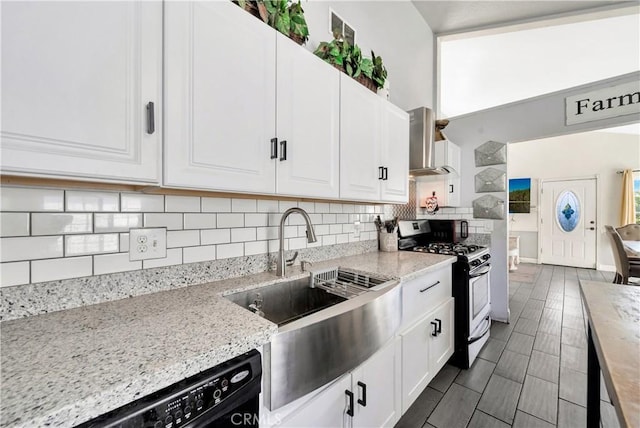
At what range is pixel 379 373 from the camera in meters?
1.25

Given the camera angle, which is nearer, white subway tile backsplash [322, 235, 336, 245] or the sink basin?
the sink basin

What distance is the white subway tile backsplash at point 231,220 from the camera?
51.3 inches

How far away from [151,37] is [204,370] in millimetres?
989

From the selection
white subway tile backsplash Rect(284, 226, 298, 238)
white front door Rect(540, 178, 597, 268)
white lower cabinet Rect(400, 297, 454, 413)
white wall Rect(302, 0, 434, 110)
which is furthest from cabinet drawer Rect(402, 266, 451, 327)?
white front door Rect(540, 178, 597, 268)

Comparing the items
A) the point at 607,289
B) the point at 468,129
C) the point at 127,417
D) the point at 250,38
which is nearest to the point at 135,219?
the point at 127,417

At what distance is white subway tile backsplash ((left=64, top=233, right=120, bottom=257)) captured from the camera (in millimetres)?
899

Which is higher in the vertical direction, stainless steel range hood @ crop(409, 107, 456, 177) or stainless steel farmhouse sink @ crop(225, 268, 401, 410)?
stainless steel range hood @ crop(409, 107, 456, 177)

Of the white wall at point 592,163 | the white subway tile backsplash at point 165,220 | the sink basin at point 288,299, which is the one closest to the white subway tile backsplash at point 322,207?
the sink basin at point 288,299

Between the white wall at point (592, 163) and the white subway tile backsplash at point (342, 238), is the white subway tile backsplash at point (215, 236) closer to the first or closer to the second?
the white subway tile backsplash at point (342, 238)

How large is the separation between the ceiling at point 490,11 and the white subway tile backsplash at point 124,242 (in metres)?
3.73

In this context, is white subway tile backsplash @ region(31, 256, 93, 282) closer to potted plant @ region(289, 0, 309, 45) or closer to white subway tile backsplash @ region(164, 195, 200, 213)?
white subway tile backsplash @ region(164, 195, 200, 213)

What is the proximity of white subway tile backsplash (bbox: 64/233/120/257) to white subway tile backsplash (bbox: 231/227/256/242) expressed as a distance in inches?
19.0

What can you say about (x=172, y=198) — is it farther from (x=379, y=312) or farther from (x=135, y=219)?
(x=379, y=312)

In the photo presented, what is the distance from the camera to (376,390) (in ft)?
4.02
